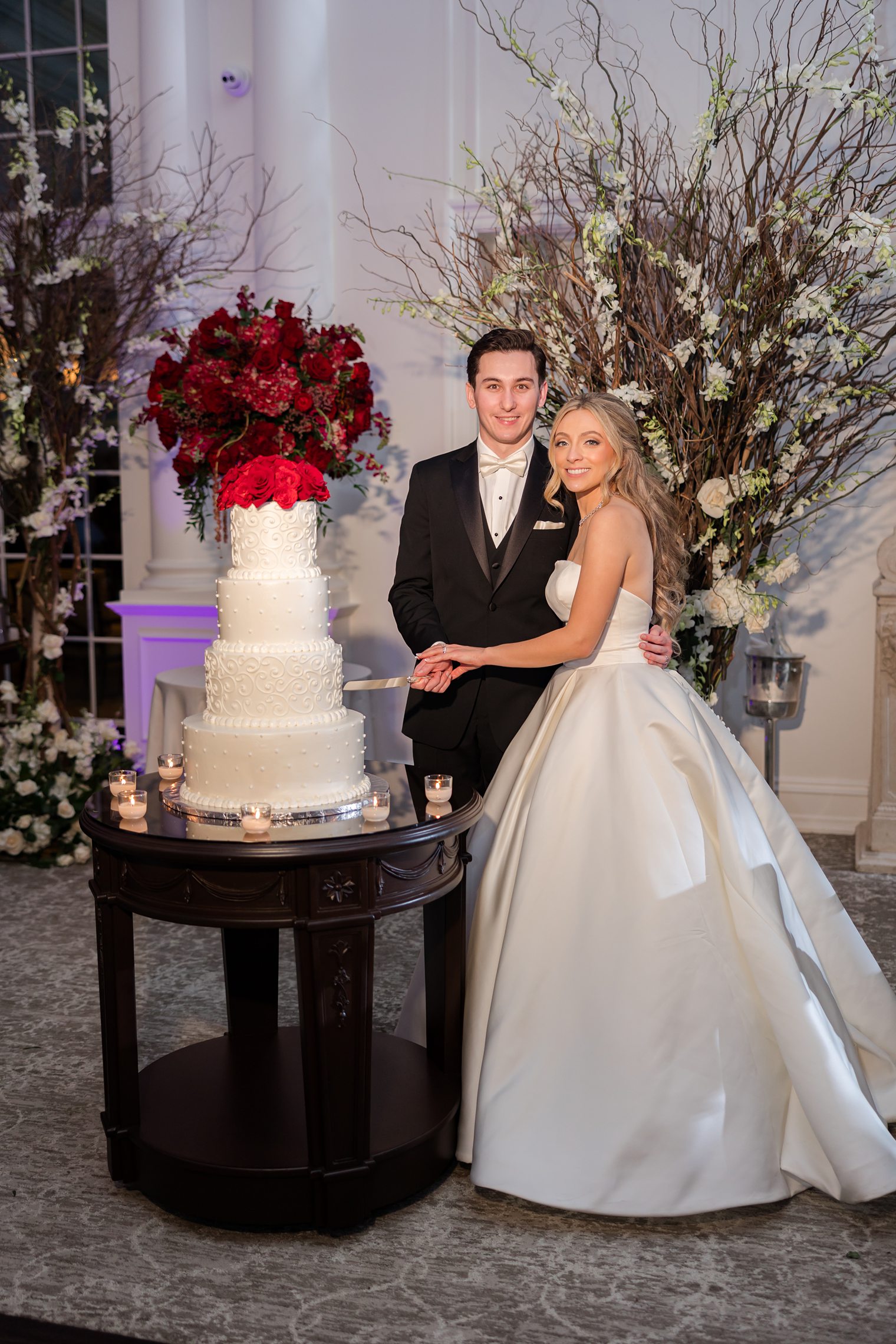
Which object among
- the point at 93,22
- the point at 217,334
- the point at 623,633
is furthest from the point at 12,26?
the point at 623,633

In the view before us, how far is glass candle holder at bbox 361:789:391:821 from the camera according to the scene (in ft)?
8.94

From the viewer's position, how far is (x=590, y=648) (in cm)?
315

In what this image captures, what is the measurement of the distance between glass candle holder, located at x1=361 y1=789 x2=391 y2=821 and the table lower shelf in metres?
0.76

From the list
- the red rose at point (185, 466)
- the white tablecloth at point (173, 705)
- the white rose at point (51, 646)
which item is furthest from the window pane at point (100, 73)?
the white tablecloth at point (173, 705)

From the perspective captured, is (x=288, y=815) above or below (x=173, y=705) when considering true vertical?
above

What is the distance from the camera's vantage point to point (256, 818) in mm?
2613

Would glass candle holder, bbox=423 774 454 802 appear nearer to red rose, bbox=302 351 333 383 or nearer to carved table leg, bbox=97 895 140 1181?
carved table leg, bbox=97 895 140 1181

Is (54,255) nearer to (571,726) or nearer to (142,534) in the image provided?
(142,534)

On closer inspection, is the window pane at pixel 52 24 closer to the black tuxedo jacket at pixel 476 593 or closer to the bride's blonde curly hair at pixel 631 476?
the black tuxedo jacket at pixel 476 593

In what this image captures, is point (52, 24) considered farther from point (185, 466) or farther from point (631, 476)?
point (631, 476)

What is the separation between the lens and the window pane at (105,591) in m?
7.49

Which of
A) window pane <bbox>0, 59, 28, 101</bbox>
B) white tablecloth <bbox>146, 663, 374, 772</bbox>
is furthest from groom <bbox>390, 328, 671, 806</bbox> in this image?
window pane <bbox>0, 59, 28, 101</bbox>

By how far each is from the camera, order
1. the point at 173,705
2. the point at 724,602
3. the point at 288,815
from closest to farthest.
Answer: the point at 288,815, the point at 724,602, the point at 173,705

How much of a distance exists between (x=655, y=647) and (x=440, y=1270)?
1597mm
